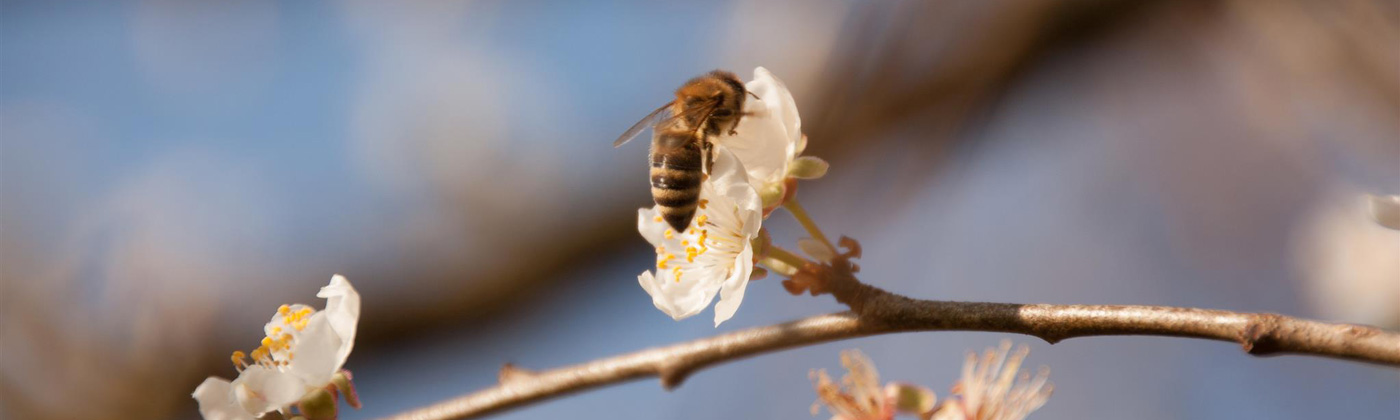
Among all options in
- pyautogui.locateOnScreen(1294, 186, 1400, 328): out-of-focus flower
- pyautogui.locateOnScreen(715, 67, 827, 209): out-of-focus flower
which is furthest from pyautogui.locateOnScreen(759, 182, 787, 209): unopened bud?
pyautogui.locateOnScreen(1294, 186, 1400, 328): out-of-focus flower

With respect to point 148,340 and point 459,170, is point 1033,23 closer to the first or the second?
point 459,170

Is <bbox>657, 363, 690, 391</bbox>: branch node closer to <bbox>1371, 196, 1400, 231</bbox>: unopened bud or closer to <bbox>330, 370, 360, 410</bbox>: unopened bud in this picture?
<bbox>330, 370, 360, 410</bbox>: unopened bud

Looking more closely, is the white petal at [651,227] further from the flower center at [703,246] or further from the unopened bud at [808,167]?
the unopened bud at [808,167]

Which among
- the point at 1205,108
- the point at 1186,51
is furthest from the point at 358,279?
the point at 1205,108

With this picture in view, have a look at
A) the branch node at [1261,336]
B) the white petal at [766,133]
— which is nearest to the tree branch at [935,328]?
the branch node at [1261,336]

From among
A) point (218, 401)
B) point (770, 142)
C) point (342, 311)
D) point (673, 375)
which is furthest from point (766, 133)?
point (218, 401)
